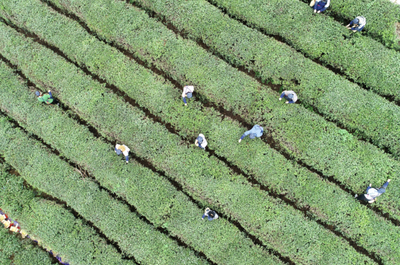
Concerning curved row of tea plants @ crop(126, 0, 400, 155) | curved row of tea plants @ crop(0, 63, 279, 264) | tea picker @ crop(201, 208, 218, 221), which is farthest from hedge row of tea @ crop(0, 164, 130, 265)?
curved row of tea plants @ crop(126, 0, 400, 155)

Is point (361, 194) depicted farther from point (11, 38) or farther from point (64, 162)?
point (11, 38)

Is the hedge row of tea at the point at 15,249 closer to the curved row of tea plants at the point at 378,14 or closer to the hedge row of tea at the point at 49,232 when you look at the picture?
the hedge row of tea at the point at 49,232

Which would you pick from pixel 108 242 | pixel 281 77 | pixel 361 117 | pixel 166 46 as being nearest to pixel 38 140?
pixel 108 242

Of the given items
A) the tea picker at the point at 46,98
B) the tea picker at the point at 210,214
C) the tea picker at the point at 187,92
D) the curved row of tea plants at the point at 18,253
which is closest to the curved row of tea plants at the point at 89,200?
the tea picker at the point at 210,214

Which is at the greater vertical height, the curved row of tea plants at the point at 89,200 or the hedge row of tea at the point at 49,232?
the curved row of tea plants at the point at 89,200

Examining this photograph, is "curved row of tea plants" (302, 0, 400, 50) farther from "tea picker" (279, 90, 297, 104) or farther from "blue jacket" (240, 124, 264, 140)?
"blue jacket" (240, 124, 264, 140)

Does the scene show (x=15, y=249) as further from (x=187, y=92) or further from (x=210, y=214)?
(x=187, y=92)
